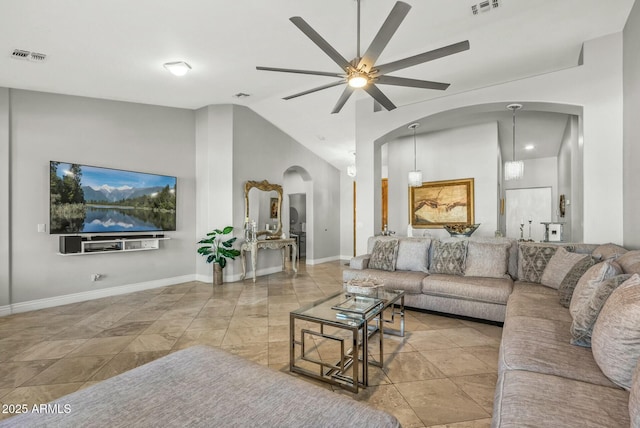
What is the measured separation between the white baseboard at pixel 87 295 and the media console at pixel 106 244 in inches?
23.2

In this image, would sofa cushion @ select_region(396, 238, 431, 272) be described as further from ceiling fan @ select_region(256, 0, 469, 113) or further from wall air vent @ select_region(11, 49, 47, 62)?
wall air vent @ select_region(11, 49, 47, 62)

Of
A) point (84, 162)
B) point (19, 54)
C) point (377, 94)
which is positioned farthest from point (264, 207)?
point (19, 54)

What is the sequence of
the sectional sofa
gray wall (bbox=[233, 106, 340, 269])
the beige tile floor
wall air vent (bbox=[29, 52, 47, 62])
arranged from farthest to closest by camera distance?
gray wall (bbox=[233, 106, 340, 269]) → wall air vent (bbox=[29, 52, 47, 62]) → the beige tile floor → the sectional sofa

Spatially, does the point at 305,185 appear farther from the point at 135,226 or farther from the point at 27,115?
the point at 27,115

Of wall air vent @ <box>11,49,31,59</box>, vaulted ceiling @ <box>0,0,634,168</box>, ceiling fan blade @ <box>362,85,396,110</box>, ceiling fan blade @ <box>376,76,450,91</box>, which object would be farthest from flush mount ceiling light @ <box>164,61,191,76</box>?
ceiling fan blade @ <box>376,76,450,91</box>

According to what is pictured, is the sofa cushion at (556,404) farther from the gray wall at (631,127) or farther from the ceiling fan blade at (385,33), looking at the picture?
the gray wall at (631,127)

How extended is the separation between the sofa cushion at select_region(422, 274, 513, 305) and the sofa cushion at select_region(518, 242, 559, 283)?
0.65 feet

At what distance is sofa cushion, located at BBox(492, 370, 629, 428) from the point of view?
3.70ft

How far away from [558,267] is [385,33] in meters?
2.81

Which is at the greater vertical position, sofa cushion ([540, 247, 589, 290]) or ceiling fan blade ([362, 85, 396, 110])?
ceiling fan blade ([362, 85, 396, 110])

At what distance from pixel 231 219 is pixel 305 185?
2838 millimetres

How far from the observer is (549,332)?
1.97 meters

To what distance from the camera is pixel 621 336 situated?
4.33ft

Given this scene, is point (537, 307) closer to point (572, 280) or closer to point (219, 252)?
point (572, 280)
